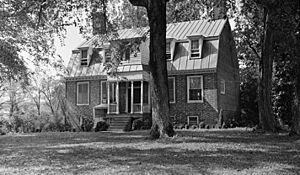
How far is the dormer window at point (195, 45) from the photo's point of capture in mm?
27266

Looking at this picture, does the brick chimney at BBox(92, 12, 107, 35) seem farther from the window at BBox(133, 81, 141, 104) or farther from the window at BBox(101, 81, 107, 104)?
the window at BBox(101, 81, 107, 104)

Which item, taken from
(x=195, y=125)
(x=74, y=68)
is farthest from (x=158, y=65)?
(x=74, y=68)

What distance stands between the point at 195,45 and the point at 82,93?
988 centimetres

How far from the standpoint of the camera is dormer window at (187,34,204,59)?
27.3m

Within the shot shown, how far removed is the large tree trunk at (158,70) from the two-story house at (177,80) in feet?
34.8

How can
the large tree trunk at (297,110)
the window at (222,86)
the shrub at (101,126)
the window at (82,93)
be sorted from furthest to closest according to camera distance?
the window at (82,93) → the window at (222,86) → the shrub at (101,126) → the large tree trunk at (297,110)

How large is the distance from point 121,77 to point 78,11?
10308 mm

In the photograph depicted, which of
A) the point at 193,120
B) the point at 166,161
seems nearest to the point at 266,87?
the point at 193,120

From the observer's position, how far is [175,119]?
89.9ft

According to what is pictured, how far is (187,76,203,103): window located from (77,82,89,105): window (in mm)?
8400

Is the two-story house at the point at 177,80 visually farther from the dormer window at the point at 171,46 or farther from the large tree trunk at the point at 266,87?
the large tree trunk at the point at 266,87

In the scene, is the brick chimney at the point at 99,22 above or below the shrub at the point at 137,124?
above

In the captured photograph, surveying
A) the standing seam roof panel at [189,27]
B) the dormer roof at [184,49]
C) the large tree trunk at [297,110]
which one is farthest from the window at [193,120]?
the large tree trunk at [297,110]

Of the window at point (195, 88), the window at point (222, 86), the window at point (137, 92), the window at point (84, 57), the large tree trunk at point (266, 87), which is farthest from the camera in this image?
the window at point (84, 57)
